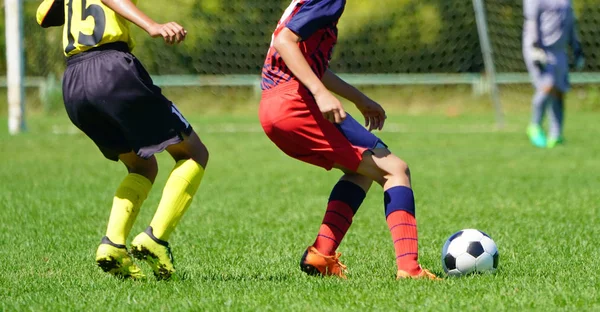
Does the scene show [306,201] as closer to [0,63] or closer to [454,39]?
[454,39]

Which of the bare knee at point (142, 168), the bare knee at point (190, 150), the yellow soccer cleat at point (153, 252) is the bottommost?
the yellow soccer cleat at point (153, 252)

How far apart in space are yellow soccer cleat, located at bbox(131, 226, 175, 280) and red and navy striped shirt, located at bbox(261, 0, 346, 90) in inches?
33.2

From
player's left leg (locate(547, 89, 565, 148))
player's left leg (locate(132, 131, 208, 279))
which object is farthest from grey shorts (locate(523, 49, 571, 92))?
player's left leg (locate(132, 131, 208, 279))

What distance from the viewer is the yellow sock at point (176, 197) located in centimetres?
409

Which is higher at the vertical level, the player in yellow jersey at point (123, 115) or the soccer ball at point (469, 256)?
the player in yellow jersey at point (123, 115)

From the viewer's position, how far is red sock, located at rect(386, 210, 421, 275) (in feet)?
13.5

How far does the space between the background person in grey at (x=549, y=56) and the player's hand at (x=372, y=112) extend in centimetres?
804

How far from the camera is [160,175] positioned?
9.95 meters

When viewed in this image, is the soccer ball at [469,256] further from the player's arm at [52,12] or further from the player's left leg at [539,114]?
the player's left leg at [539,114]

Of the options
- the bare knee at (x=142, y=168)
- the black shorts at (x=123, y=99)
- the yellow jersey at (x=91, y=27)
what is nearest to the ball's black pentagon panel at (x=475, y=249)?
the black shorts at (x=123, y=99)

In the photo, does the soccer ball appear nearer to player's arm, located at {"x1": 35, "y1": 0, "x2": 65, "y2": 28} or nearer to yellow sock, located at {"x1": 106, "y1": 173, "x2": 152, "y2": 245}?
yellow sock, located at {"x1": 106, "y1": 173, "x2": 152, "y2": 245}

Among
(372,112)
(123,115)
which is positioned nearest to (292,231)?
(372,112)

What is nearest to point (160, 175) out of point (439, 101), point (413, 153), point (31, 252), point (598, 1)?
point (413, 153)

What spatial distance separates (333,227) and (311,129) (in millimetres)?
591
